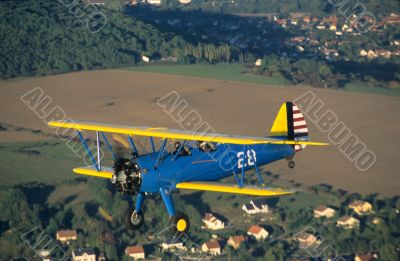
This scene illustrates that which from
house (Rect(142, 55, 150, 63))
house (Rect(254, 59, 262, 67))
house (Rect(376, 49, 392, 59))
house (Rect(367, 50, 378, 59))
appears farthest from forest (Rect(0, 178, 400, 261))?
house (Rect(376, 49, 392, 59))

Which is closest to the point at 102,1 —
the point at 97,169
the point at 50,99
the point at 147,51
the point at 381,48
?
the point at 147,51

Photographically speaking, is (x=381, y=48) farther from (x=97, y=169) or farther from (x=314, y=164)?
(x=97, y=169)

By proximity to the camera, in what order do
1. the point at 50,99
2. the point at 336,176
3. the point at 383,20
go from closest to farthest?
the point at 336,176
the point at 50,99
the point at 383,20

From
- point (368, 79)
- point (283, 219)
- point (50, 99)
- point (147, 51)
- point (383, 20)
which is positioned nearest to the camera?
point (283, 219)

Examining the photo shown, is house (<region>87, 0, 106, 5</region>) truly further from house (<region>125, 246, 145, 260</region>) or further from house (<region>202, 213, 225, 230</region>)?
house (<region>125, 246, 145, 260</region>)

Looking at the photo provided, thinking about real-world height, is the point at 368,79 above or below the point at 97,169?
below
